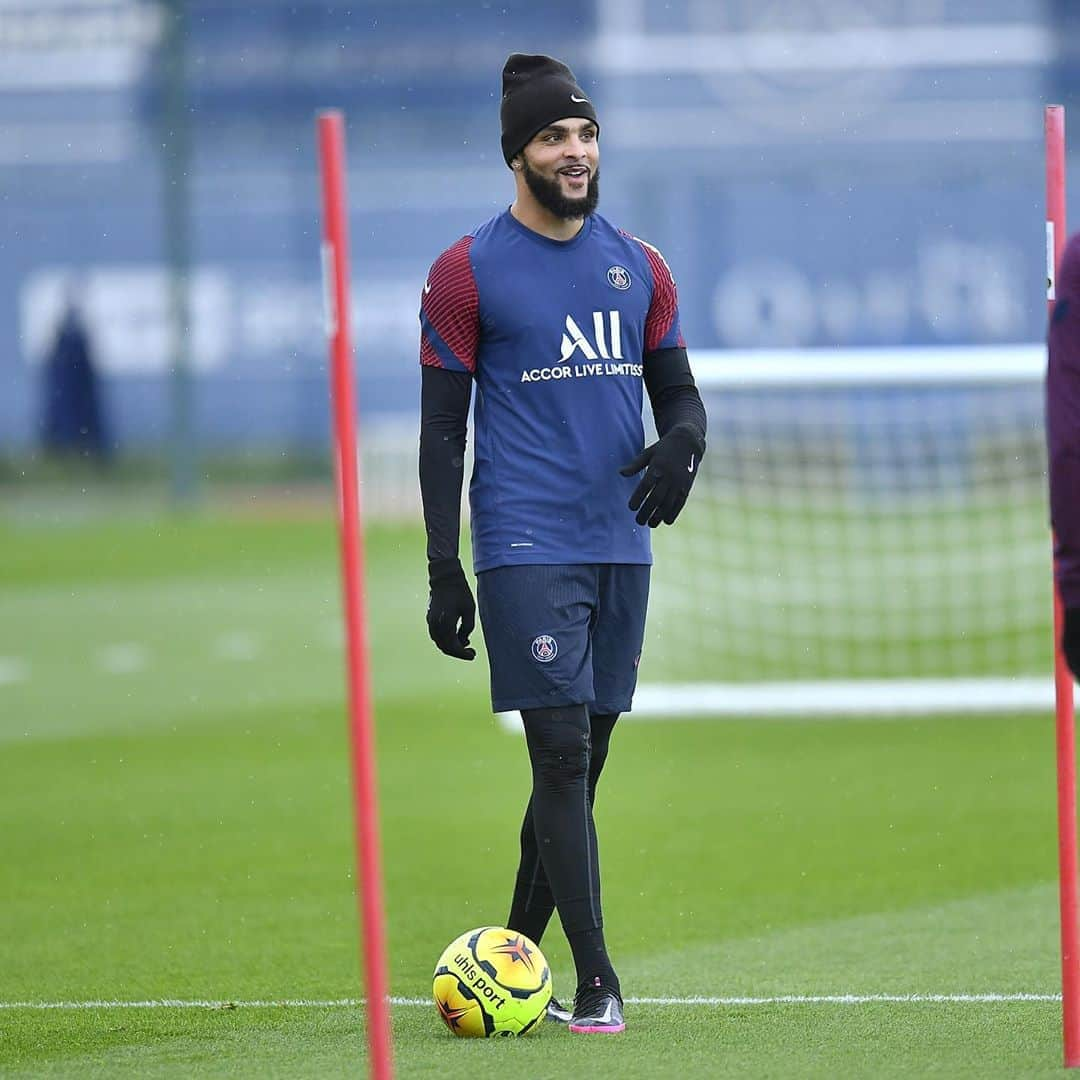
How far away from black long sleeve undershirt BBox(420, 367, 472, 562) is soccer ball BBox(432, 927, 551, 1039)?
91 cm

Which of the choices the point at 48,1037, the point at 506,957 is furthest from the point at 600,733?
the point at 48,1037

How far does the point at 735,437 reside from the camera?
15.5 metres

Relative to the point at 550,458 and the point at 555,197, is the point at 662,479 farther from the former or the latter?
the point at 555,197

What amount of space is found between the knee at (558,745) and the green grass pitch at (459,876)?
1.92 ft

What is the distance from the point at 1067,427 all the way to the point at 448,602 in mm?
1610

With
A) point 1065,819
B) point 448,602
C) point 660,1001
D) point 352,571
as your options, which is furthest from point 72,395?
point 352,571

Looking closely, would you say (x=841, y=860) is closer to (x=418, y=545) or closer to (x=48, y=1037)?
(x=48, y=1037)

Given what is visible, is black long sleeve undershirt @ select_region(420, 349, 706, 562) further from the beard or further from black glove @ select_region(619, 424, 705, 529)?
the beard

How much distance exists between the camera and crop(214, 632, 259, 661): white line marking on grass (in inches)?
595

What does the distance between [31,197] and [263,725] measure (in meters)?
18.5

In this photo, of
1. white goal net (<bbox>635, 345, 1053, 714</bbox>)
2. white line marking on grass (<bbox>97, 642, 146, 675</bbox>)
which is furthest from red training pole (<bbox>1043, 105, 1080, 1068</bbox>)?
white line marking on grass (<bbox>97, 642, 146, 675</bbox>)

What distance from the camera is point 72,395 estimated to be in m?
27.2

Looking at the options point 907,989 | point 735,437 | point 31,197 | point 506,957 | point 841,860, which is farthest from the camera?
point 31,197

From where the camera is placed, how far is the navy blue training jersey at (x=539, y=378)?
17.1 feet
